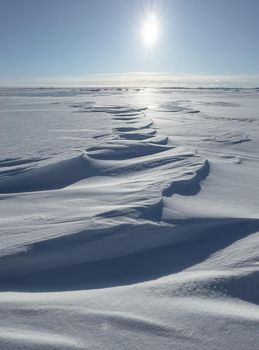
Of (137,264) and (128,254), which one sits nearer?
(137,264)

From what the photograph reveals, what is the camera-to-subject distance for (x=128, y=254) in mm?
2910

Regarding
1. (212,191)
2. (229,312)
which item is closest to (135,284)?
(229,312)

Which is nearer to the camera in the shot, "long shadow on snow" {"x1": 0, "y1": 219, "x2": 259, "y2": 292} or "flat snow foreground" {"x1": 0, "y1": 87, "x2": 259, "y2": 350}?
"flat snow foreground" {"x1": 0, "y1": 87, "x2": 259, "y2": 350}

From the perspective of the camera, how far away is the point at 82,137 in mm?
8531

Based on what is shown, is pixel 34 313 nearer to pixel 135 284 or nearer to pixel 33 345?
pixel 33 345

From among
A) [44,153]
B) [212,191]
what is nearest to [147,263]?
[212,191]

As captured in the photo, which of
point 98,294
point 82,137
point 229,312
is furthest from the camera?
point 82,137

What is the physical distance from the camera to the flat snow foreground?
1971mm

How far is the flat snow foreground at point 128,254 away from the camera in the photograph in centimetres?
197

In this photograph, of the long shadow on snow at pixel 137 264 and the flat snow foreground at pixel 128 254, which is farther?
the long shadow on snow at pixel 137 264

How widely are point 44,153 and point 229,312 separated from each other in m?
5.05

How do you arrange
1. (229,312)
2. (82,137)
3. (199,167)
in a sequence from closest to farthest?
(229,312) → (199,167) → (82,137)

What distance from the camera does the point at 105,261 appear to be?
281cm

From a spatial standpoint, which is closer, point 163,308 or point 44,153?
point 163,308
